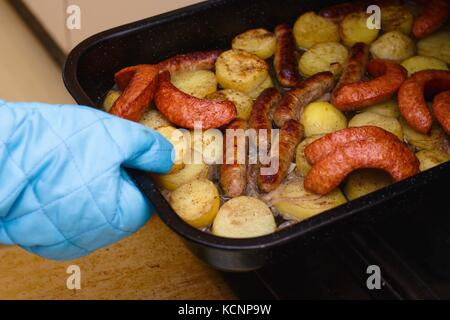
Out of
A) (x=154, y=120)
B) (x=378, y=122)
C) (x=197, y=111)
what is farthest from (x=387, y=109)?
(x=154, y=120)

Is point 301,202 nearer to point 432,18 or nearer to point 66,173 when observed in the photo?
point 66,173

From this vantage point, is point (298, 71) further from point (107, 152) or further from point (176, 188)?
point (107, 152)

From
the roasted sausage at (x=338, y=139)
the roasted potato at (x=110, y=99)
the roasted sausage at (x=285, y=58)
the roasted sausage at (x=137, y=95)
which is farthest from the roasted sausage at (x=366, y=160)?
the roasted potato at (x=110, y=99)

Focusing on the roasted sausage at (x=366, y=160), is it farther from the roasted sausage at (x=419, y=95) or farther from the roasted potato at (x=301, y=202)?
the roasted sausage at (x=419, y=95)

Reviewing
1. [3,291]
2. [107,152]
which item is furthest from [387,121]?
[3,291]

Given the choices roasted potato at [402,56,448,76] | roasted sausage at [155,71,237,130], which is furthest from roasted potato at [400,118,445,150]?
roasted sausage at [155,71,237,130]
